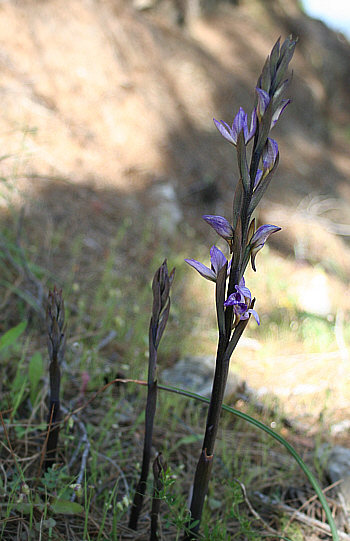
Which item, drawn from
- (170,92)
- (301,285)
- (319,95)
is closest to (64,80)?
(170,92)

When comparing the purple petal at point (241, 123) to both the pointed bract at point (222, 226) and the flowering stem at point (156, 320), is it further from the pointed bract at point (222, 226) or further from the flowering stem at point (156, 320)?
the flowering stem at point (156, 320)

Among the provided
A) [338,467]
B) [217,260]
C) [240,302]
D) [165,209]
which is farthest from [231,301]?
[165,209]

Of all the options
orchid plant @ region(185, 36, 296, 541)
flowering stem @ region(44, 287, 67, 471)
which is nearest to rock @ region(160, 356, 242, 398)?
flowering stem @ region(44, 287, 67, 471)

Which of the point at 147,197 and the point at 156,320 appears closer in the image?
the point at 156,320

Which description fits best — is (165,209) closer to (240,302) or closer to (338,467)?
(338,467)

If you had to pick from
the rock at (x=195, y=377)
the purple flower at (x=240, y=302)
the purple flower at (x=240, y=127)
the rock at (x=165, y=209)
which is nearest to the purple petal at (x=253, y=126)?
the purple flower at (x=240, y=127)
